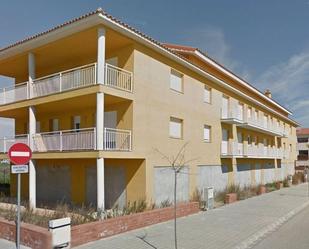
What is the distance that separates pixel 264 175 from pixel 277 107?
12467mm

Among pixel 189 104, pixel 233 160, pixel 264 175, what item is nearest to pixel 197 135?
pixel 189 104

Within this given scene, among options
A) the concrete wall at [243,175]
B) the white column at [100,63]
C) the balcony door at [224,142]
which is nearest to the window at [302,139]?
the concrete wall at [243,175]

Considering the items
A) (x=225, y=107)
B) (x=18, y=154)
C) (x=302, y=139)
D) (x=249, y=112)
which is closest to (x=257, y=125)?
(x=249, y=112)

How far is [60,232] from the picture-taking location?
8344 mm

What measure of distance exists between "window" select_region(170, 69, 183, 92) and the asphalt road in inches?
337

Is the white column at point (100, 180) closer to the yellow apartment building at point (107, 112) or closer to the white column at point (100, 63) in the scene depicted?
the yellow apartment building at point (107, 112)

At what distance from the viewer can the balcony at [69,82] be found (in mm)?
14156

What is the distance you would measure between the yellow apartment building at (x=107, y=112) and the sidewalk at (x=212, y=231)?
9.17 feet

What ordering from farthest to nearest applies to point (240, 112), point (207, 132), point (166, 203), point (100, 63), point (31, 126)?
1. point (240, 112)
2. point (207, 132)
3. point (31, 126)
4. point (166, 203)
5. point (100, 63)

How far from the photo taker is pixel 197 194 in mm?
18656

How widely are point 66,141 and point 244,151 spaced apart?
16400mm

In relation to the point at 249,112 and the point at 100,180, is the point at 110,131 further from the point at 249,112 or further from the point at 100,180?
the point at 249,112

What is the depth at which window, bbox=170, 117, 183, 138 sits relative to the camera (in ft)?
56.5

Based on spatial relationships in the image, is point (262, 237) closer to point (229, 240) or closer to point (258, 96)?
point (229, 240)
